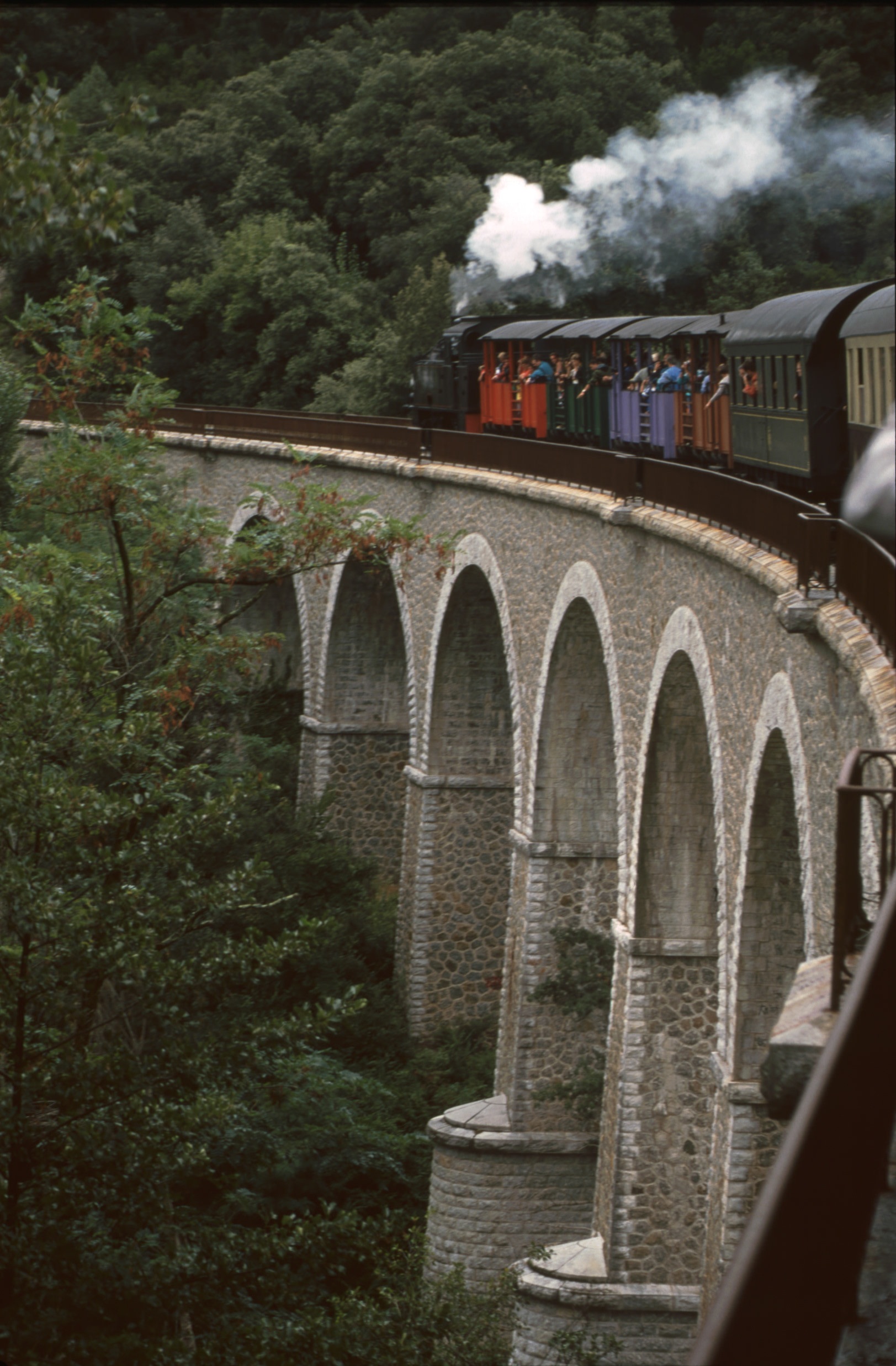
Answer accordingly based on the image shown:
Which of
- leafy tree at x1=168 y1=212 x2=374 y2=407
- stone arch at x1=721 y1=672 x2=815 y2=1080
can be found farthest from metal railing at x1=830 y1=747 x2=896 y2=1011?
leafy tree at x1=168 y1=212 x2=374 y2=407

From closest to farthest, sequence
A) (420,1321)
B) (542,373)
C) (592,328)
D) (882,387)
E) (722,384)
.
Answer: (882,387) → (420,1321) → (722,384) → (592,328) → (542,373)

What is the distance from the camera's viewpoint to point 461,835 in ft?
78.0

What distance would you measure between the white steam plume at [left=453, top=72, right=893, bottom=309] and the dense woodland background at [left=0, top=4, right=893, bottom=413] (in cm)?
89

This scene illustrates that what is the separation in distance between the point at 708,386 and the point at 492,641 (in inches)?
219

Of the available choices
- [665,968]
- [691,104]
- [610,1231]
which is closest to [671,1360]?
[610,1231]

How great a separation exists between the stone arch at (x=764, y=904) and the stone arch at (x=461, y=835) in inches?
410

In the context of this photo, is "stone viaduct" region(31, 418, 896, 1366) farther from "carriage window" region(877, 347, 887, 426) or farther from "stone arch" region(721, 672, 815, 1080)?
"carriage window" region(877, 347, 887, 426)

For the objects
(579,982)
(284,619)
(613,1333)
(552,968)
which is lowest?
(613,1333)

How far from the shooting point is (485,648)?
23203mm

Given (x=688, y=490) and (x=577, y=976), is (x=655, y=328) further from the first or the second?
(x=577, y=976)

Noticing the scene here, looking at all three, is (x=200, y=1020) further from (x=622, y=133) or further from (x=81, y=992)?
(x=622, y=133)

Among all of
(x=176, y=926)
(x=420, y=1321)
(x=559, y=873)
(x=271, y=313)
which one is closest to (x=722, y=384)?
(x=559, y=873)

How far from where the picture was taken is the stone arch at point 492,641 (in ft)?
65.5

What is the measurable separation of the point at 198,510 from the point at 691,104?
114ft
